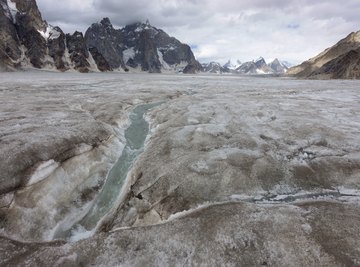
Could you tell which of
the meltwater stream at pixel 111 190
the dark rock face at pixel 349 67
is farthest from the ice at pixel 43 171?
the dark rock face at pixel 349 67

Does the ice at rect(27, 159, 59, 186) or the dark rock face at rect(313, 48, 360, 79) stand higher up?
the ice at rect(27, 159, 59, 186)

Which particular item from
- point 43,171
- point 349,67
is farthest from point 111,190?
point 349,67

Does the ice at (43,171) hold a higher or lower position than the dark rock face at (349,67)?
higher

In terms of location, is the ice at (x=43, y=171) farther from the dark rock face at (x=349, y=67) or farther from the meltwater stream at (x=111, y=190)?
the dark rock face at (x=349, y=67)

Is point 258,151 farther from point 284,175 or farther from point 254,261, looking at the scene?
point 254,261

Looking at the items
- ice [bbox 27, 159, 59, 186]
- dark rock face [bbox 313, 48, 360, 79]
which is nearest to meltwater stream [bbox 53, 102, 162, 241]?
ice [bbox 27, 159, 59, 186]

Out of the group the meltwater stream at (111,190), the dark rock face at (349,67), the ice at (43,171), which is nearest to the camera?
the meltwater stream at (111,190)

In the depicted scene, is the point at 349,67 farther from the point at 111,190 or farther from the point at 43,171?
the point at 43,171

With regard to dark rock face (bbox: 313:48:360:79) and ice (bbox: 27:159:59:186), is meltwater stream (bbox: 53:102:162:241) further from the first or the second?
dark rock face (bbox: 313:48:360:79)
